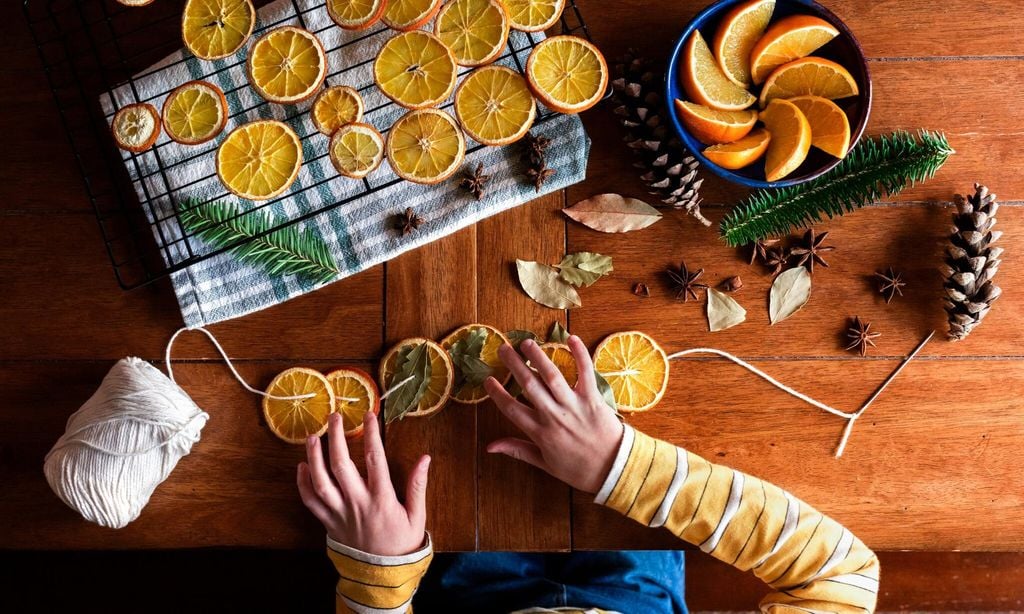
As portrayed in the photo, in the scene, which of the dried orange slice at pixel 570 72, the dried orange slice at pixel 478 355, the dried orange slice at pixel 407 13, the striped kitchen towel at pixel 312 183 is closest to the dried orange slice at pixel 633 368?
the dried orange slice at pixel 478 355

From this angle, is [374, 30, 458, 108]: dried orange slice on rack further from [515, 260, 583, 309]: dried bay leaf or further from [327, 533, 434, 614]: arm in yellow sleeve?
[327, 533, 434, 614]: arm in yellow sleeve

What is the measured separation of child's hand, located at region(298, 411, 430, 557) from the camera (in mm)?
1195

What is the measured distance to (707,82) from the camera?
1205 mm

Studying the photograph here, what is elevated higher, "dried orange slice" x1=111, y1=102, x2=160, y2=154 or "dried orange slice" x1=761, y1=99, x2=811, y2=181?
"dried orange slice" x1=111, y1=102, x2=160, y2=154

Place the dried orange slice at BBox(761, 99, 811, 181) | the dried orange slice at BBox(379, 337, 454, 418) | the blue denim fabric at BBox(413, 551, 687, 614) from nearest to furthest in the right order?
the dried orange slice at BBox(761, 99, 811, 181)
the dried orange slice at BBox(379, 337, 454, 418)
the blue denim fabric at BBox(413, 551, 687, 614)

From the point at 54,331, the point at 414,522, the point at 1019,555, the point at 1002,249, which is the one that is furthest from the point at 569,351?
the point at 1019,555

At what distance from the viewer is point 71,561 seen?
1.78m

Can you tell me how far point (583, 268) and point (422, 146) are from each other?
0.35 meters

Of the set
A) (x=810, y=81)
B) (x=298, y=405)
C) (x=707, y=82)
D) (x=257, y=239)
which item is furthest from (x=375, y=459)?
(x=810, y=81)

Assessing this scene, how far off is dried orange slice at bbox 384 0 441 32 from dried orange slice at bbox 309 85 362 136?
0.42ft

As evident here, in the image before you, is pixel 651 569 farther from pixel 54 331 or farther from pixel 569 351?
pixel 54 331

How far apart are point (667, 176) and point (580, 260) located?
21 centimetres

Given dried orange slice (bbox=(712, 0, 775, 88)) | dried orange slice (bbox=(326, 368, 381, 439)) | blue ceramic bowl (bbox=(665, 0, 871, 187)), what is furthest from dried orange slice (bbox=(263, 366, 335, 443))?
dried orange slice (bbox=(712, 0, 775, 88))

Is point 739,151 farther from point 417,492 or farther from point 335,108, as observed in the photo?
point 417,492
